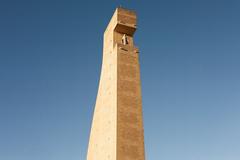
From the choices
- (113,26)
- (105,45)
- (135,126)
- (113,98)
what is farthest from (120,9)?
(135,126)

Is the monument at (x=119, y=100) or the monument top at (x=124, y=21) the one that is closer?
the monument at (x=119, y=100)

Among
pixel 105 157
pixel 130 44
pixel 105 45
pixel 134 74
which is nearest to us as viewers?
pixel 105 157

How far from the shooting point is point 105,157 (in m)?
16.9

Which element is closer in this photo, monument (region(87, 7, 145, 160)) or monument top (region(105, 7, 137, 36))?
monument (region(87, 7, 145, 160))

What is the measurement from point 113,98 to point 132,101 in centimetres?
101

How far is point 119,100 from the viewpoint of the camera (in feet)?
56.0

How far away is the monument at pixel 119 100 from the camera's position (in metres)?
16.2

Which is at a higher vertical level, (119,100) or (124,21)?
(124,21)

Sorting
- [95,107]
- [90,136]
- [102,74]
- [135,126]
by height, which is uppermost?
[102,74]

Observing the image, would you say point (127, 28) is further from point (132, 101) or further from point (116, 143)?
point (116, 143)

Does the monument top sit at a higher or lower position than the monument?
higher

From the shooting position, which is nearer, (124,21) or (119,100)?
(119,100)

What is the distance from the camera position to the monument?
638 inches

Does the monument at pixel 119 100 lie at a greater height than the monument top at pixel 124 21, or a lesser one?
lesser
